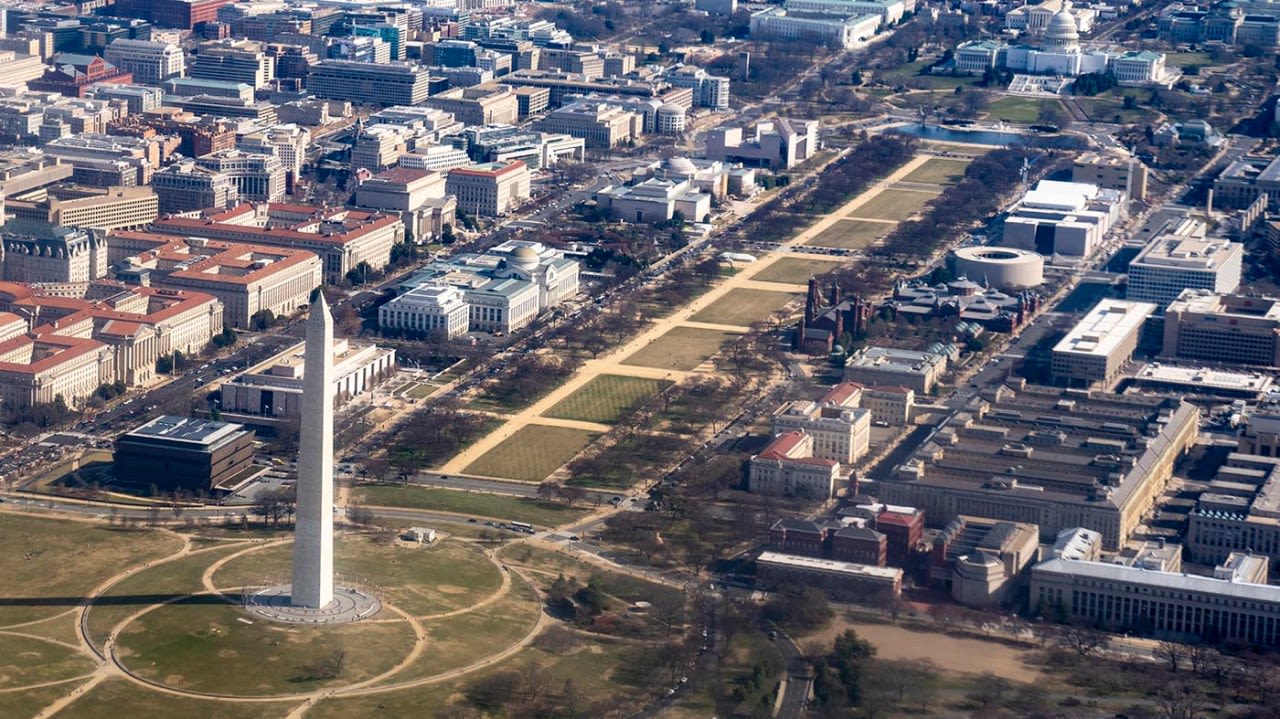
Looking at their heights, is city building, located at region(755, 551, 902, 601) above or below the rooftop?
below

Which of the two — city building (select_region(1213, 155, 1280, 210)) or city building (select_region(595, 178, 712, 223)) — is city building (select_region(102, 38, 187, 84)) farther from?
city building (select_region(1213, 155, 1280, 210))

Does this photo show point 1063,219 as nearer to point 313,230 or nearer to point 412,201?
point 412,201

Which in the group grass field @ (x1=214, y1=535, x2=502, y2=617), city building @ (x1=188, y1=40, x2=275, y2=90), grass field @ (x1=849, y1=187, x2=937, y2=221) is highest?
city building @ (x1=188, y1=40, x2=275, y2=90)

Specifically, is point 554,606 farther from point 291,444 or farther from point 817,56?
point 817,56

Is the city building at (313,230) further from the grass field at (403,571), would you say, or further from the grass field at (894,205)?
the grass field at (403,571)

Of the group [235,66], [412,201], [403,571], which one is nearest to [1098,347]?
[403,571]

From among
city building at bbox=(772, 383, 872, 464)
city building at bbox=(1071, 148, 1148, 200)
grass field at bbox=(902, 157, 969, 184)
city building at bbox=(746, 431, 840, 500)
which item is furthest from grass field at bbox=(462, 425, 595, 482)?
grass field at bbox=(902, 157, 969, 184)

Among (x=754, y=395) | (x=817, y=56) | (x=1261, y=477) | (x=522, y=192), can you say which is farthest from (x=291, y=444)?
(x=817, y=56)
